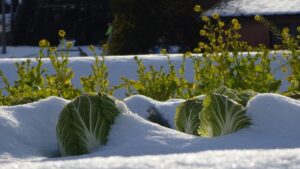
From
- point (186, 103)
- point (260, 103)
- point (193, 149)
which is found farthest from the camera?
point (186, 103)

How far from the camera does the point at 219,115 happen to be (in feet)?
11.9

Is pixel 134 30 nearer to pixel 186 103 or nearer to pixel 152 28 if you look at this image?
pixel 152 28

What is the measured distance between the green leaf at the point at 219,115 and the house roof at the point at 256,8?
19.8 metres

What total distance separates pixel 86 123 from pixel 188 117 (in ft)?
1.87

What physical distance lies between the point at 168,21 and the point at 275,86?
20.4 m

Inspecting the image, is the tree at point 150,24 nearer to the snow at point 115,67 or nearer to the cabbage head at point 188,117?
the snow at point 115,67

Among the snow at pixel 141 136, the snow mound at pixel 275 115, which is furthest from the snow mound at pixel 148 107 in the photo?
the snow mound at pixel 275 115

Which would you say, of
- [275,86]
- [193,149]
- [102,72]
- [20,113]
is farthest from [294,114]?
[102,72]

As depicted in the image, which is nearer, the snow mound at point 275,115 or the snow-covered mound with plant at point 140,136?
the snow-covered mound with plant at point 140,136

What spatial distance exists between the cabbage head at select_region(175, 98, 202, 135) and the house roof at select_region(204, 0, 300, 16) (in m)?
19.5

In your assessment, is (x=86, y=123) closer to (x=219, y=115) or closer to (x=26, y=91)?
(x=219, y=115)

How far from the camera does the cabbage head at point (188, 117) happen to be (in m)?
3.89

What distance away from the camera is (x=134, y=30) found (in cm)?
2506

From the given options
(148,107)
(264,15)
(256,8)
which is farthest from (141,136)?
(256,8)
